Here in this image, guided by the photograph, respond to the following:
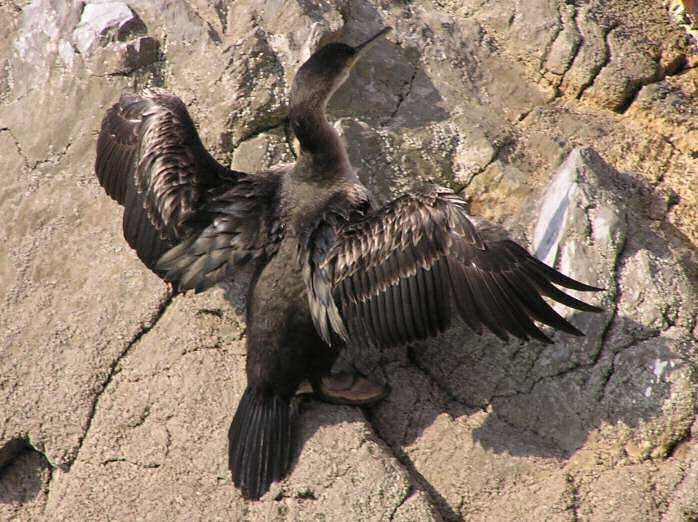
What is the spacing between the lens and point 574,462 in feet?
14.8

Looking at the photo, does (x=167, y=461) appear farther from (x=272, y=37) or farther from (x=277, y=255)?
(x=272, y=37)

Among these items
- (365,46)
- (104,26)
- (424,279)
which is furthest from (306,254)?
(104,26)

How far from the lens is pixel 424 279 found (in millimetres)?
4648

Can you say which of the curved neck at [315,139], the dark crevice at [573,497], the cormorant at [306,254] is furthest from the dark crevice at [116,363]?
the dark crevice at [573,497]

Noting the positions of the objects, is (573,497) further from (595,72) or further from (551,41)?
(551,41)

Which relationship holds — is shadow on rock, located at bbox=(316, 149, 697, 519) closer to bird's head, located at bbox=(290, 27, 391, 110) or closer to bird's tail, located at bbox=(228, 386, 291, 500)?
bird's tail, located at bbox=(228, 386, 291, 500)

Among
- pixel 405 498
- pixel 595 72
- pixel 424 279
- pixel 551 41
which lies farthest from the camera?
pixel 551 41

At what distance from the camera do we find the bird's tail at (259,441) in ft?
14.6

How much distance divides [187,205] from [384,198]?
99 centimetres

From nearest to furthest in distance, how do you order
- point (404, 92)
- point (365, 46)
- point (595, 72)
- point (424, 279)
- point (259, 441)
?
point (259, 441), point (424, 279), point (365, 46), point (404, 92), point (595, 72)

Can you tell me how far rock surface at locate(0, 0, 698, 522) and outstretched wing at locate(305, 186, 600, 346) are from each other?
37 centimetres

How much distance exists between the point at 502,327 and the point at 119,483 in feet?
5.53

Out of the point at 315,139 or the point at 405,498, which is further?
the point at 315,139

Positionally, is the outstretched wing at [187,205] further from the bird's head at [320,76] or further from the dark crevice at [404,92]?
the dark crevice at [404,92]
